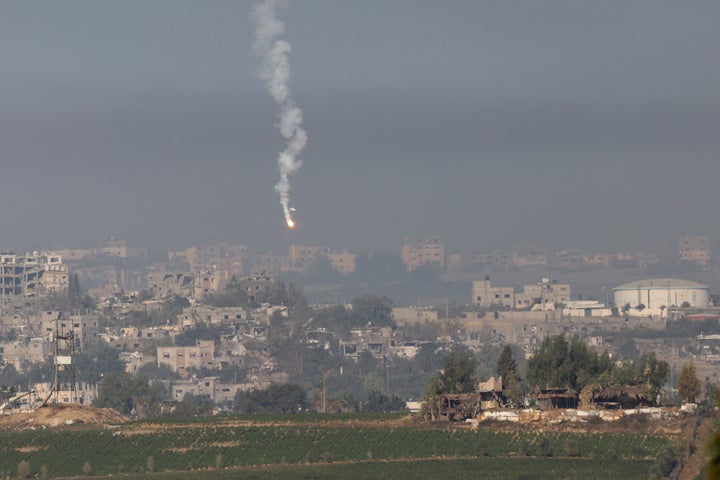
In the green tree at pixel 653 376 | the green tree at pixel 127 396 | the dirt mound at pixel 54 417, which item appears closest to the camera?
the green tree at pixel 653 376

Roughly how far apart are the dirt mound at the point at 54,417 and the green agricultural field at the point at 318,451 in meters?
2.02

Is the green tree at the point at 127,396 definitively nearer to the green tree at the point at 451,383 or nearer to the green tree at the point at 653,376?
the green tree at the point at 451,383

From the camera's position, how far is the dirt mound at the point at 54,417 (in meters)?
93.8

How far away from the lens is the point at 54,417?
3718 inches

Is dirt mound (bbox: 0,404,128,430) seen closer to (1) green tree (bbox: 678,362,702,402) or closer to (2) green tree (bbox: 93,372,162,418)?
(1) green tree (bbox: 678,362,702,402)

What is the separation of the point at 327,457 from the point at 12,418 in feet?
69.5

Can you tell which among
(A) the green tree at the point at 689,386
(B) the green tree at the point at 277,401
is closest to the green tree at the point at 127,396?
(B) the green tree at the point at 277,401

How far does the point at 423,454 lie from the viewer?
8056cm

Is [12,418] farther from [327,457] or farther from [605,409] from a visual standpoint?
[605,409]

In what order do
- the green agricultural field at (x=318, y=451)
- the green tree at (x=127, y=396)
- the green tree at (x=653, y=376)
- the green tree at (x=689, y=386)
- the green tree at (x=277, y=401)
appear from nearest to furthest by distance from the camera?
1. the green agricultural field at (x=318, y=451)
2. the green tree at (x=689, y=386)
3. the green tree at (x=653, y=376)
4. the green tree at (x=277, y=401)
5. the green tree at (x=127, y=396)

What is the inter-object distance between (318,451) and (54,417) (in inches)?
687

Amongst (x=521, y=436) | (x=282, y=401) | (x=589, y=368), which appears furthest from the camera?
(x=282, y=401)

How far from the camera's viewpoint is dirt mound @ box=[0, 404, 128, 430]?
93812mm

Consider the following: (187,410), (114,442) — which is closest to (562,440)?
(114,442)
